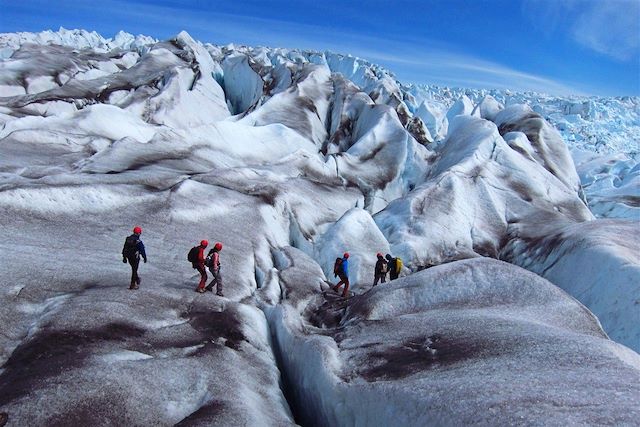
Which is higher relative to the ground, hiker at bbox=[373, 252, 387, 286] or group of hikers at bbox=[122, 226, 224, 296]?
group of hikers at bbox=[122, 226, 224, 296]

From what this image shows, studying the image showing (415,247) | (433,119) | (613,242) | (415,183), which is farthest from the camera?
(433,119)

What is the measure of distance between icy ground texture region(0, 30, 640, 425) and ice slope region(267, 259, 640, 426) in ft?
0.18

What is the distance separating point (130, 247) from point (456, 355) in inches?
339

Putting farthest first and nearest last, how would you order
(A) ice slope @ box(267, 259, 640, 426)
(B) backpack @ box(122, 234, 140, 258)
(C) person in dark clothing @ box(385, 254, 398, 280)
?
(C) person in dark clothing @ box(385, 254, 398, 280) < (B) backpack @ box(122, 234, 140, 258) < (A) ice slope @ box(267, 259, 640, 426)

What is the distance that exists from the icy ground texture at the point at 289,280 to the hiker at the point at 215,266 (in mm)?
527

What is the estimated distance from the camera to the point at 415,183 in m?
35.7

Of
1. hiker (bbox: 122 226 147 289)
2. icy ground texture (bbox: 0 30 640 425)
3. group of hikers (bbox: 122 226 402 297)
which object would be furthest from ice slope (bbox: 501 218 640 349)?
hiker (bbox: 122 226 147 289)

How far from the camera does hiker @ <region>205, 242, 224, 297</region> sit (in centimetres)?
1380

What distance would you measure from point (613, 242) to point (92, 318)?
67.1 ft

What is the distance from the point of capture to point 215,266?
45.7 feet

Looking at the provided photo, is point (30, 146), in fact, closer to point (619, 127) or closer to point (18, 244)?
point (18, 244)

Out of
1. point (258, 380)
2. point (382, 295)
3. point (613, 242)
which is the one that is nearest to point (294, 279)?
point (382, 295)

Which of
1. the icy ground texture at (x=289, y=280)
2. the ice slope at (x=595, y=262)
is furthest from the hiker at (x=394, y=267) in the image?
the ice slope at (x=595, y=262)

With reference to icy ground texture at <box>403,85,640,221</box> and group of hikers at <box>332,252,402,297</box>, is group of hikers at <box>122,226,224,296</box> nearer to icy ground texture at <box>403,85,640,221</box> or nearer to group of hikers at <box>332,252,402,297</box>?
group of hikers at <box>332,252,402,297</box>
